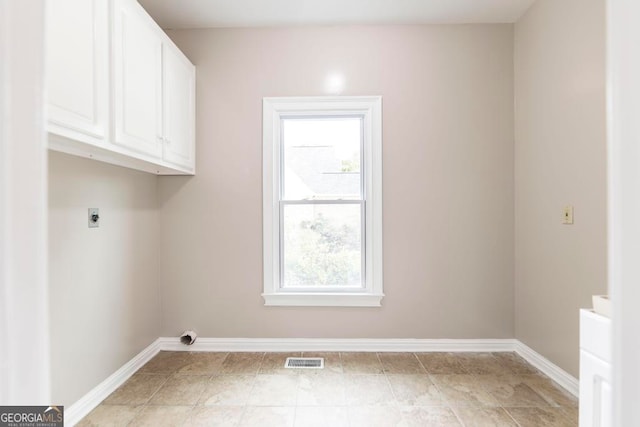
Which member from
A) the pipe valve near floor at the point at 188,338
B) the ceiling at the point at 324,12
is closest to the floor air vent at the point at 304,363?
the pipe valve near floor at the point at 188,338

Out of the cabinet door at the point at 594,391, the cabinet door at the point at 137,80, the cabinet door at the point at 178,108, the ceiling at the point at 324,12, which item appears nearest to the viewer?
the cabinet door at the point at 594,391

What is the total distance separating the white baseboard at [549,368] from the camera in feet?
7.25

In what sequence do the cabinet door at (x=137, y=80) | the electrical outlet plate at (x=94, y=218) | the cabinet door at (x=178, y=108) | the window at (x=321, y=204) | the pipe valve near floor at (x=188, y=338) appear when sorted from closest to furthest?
1. the cabinet door at (x=137, y=80)
2. the electrical outlet plate at (x=94, y=218)
3. the cabinet door at (x=178, y=108)
4. the pipe valve near floor at (x=188, y=338)
5. the window at (x=321, y=204)

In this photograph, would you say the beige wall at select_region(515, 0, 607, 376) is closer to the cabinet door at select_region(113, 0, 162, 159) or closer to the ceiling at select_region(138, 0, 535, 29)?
the ceiling at select_region(138, 0, 535, 29)

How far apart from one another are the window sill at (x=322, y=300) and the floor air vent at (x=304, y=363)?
1.40 ft

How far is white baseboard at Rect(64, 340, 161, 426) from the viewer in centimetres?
196

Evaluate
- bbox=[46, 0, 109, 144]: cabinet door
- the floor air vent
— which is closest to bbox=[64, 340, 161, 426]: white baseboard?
the floor air vent

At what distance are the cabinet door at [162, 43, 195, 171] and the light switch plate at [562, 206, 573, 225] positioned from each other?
2.75 metres

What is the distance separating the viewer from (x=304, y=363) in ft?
8.80

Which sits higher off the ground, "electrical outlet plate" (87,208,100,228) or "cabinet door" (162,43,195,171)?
"cabinet door" (162,43,195,171)

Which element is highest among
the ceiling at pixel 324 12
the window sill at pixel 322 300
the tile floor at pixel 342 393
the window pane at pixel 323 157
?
the ceiling at pixel 324 12

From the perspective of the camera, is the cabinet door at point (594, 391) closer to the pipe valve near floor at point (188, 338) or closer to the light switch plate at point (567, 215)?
the light switch plate at point (567, 215)

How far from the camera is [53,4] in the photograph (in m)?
1.37

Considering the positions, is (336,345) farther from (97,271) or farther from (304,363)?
(97,271)
